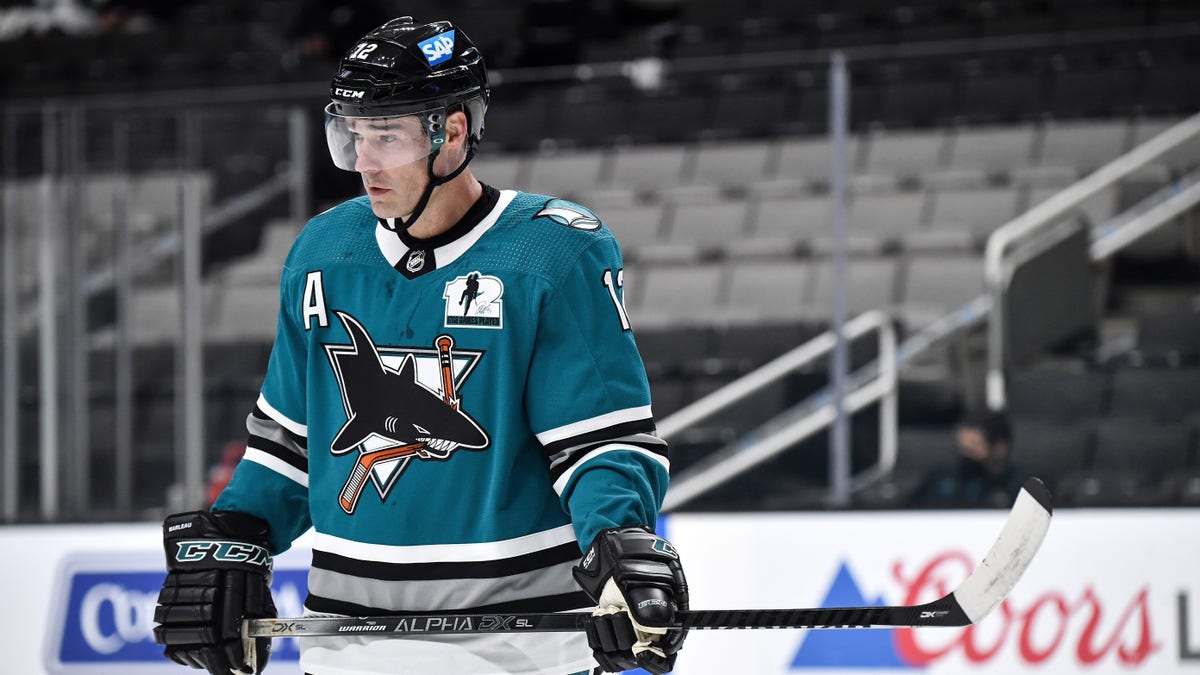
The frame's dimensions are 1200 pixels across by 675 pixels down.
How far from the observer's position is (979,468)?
13.9ft

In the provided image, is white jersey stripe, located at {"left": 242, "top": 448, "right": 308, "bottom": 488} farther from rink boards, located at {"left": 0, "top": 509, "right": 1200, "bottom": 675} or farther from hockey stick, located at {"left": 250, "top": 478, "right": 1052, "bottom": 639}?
rink boards, located at {"left": 0, "top": 509, "right": 1200, "bottom": 675}

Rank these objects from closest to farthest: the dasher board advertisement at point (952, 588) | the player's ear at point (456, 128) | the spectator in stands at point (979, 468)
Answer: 1. the player's ear at point (456, 128)
2. the dasher board advertisement at point (952, 588)
3. the spectator in stands at point (979, 468)

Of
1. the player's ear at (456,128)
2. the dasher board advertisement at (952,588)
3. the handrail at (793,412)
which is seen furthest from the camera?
the handrail at (793,412)

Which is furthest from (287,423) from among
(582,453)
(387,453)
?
(582,453)

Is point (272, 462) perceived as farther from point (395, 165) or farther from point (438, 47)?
point (438, 47)

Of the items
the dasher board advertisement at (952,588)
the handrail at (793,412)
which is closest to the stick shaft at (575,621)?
the dasher board advertisement at (952,588)

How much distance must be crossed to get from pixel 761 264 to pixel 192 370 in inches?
79.9

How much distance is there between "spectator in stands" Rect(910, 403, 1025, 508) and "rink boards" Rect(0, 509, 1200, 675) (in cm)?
22

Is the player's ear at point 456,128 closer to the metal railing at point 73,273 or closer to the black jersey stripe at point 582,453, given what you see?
the black jersey stripe at point 582,453

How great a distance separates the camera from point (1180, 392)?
4234 mm

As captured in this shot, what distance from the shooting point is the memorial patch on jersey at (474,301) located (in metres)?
1.80

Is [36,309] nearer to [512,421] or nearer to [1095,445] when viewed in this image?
[1095,445]

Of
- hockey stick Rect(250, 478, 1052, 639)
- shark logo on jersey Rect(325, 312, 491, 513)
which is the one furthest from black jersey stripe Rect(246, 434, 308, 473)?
hockey stick Rect(250, 478, 1052, 639)

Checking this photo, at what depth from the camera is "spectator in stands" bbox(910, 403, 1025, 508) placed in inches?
165
